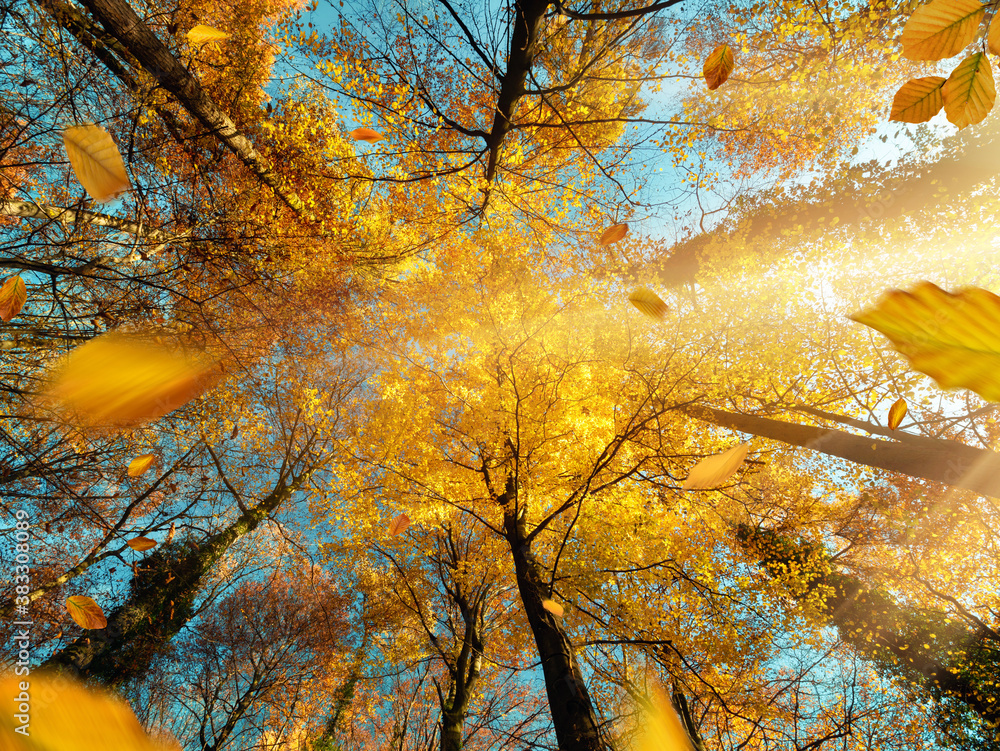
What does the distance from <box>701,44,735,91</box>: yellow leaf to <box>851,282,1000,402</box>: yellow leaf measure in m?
2.48

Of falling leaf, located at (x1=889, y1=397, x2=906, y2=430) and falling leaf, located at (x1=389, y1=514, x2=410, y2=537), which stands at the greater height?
falling leaf, located at (x1=889, y1=397, x2=906, y2=430)

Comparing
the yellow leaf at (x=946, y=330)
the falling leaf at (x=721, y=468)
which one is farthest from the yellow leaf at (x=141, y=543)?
the yellow leaf at (x=946, y=330)

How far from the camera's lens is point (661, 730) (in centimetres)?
425

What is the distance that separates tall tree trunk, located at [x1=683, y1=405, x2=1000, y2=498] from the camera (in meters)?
2.93

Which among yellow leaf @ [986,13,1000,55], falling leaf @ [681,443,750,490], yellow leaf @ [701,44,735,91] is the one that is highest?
yellow leaf @ [701,44,735,91]

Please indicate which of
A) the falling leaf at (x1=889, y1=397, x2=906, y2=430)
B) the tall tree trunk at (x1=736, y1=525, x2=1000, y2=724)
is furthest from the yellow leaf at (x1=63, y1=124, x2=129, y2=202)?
the tall tree trunk at (x1=736, y1=525, x2=1000, y2=724)

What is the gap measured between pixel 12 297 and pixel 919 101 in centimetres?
535

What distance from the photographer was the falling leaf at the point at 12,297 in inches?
110

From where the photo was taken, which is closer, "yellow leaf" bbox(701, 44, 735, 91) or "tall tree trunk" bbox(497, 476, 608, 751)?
"yellow leaf" bbox(701, 44, 735, 91)

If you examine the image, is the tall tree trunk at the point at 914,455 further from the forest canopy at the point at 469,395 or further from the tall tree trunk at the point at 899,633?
the tall tree trunk at the point at 899,633

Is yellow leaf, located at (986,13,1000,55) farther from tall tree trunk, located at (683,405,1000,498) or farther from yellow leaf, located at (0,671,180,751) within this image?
yellow leaf, located at (0,671,180,751)

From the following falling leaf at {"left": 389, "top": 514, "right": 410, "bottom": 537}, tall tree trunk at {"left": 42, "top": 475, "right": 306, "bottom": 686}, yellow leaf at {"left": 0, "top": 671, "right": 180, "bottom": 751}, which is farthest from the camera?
tall tree trunk at {"left": 42, "top": 475, "right": 306, "bottom": 686}

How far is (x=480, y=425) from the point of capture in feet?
16.3

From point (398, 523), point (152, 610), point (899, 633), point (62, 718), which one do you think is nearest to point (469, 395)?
point (398, 523)
